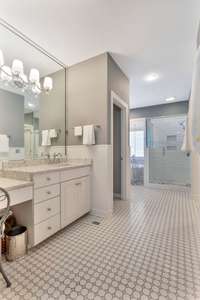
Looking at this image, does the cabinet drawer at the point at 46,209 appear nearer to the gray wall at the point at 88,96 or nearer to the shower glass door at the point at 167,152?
the gray wall at the point at 88,96

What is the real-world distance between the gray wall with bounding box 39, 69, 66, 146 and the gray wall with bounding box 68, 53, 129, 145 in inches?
5.3

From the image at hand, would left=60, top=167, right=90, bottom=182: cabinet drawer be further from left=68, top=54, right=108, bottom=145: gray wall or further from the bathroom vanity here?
left=68, top=54, right=108, bottom=145: gray wall

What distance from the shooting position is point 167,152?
181 inches

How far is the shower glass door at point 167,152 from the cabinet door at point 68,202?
316 centimetres

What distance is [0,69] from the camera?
1.85 m

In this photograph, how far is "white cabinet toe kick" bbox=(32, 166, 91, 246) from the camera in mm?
1643

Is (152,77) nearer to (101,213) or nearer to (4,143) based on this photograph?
(101,213)

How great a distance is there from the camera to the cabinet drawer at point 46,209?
1627 mm

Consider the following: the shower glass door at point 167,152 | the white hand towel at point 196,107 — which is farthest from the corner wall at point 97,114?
the shower glass door at point 167,152

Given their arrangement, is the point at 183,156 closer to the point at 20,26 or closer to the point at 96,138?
the point at 96,138

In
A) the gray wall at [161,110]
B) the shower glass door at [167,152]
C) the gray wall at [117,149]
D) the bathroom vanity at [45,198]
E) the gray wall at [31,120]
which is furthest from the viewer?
the gray wall at [161,110]

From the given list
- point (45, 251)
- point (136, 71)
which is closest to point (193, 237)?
point (45, 251)

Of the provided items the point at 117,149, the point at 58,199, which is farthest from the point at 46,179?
the point at 117,149

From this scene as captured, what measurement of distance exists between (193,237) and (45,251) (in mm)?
1757
